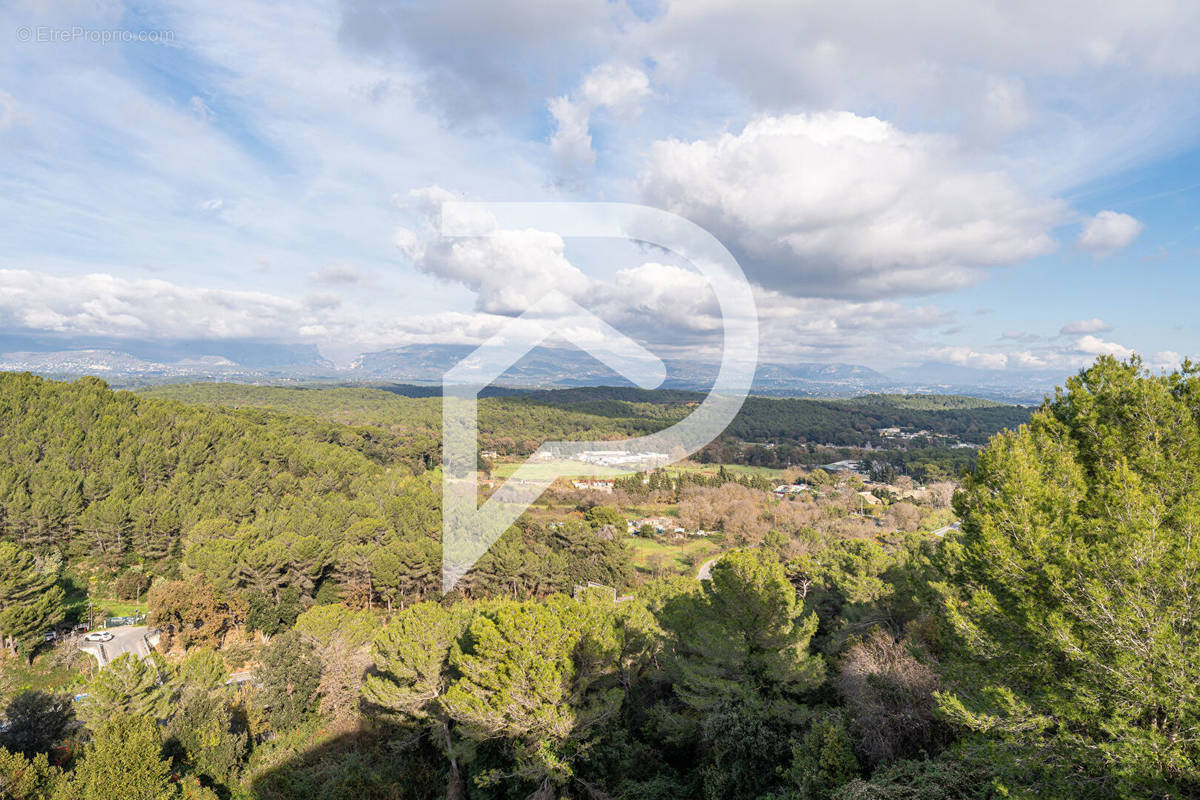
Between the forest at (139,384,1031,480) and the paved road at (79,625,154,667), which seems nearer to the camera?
the paved road at (79,625,154,667)

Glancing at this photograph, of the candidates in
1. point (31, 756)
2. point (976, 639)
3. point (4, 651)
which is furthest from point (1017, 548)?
point (4, 651)

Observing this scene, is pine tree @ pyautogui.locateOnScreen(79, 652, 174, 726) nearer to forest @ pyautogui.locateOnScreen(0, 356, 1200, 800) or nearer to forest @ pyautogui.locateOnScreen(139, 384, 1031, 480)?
forest @ pyautogui.locateOnScreen(0, 356, 1200, 800)

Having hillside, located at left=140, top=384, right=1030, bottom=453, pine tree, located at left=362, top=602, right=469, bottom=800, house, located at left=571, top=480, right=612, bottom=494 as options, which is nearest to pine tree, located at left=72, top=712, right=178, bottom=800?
pine tree, located at left=362, top=602, right=469, bottom=800

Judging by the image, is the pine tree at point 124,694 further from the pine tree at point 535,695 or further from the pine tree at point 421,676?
the pine tree at point 535,695

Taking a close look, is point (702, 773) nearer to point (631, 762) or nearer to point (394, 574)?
point (631, 762)

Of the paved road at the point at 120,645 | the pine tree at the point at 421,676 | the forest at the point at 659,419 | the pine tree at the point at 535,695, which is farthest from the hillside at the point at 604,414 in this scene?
the pine tree at the point at 535,695

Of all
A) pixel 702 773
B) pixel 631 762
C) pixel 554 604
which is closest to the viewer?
pixel 702 773

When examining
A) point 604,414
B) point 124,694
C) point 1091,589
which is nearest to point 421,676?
point 124,694
